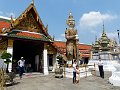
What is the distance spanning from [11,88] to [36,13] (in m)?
7.99

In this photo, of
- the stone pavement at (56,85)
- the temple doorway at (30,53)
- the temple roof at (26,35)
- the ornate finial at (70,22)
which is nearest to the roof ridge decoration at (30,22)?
the temple roof at (26,35)

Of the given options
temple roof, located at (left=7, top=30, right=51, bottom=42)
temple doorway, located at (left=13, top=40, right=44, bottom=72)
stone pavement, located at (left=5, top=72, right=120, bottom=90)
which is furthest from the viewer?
temple doorway, located at (left=13, top=40, right=44, bottom=72)

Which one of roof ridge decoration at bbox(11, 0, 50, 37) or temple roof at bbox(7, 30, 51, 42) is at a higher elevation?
roof ridge decoration at bbox(11, 0, 50, 37)

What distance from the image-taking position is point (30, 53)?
18.3m

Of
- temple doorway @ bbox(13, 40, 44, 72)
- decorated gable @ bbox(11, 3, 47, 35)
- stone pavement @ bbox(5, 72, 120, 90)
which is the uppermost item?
decorated gable @ bbox(11, 3, 47, 35)

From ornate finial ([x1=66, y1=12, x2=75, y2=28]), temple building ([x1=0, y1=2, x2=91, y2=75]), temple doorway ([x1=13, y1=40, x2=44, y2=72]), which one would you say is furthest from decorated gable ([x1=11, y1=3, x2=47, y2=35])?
ornate finial ([x1=66, y1=12, x2=75, y2=28])

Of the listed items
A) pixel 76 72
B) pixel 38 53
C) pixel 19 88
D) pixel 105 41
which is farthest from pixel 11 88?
pixel 105 41

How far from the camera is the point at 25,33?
1498cm

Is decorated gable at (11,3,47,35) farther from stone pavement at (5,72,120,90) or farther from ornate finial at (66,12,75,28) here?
stone pavement at (5,72,120,90)

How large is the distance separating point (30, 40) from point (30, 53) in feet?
12.6

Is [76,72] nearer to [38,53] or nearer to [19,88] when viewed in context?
[19,88]

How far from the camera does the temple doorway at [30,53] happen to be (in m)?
16.7

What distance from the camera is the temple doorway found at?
54.7 ft

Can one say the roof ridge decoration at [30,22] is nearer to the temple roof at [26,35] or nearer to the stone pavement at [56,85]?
the temple roof at [26,35]
